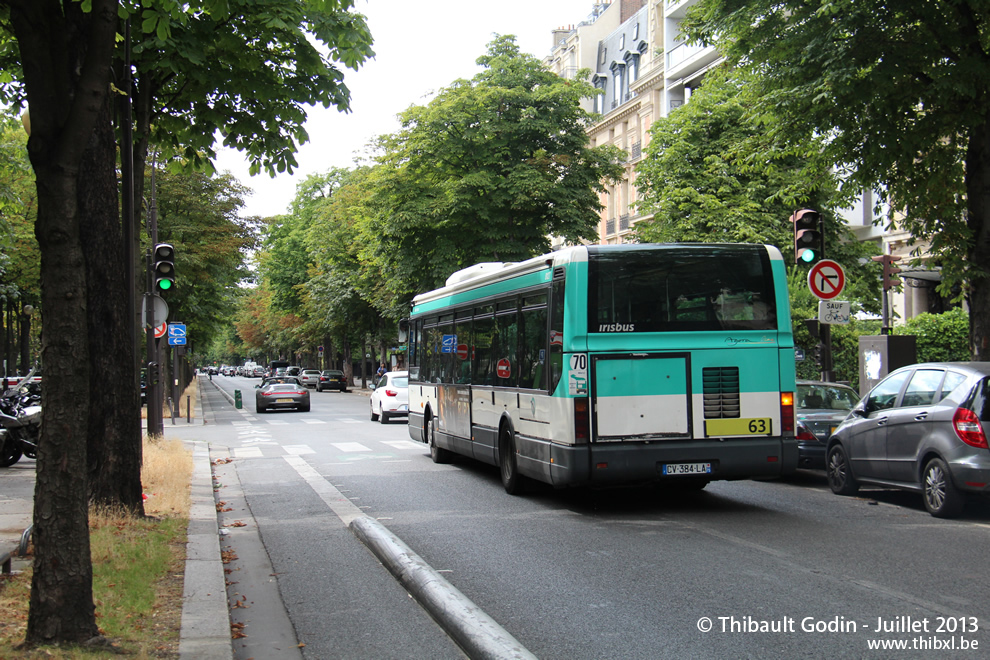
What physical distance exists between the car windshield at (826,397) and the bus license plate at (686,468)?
486 centimetres

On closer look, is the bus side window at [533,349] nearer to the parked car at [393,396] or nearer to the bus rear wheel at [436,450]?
the bus rear wheel at [436,450]

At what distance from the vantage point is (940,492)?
10.3m

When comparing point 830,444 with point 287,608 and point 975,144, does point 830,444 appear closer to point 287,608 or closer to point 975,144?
point 975,144

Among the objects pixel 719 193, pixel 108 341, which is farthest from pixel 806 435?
pixel 719 193

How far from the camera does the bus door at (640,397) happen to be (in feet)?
34.8

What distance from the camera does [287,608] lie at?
271 inches

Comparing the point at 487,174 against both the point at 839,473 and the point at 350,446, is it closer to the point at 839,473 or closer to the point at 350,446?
the point at 350,446

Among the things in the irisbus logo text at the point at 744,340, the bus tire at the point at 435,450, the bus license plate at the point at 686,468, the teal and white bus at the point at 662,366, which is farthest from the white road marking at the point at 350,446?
the irisbus logo text at the point at 744,340

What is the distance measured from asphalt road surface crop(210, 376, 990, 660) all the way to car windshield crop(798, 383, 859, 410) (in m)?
1.47

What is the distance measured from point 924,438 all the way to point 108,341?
8.26 meters

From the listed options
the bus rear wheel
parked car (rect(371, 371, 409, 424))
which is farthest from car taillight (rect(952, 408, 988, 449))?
parked car (rect(371, 371, 409, 424))

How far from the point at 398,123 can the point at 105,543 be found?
98.9ft

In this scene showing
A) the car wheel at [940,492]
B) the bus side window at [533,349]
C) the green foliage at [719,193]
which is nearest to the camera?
the car wheel at [940,492]

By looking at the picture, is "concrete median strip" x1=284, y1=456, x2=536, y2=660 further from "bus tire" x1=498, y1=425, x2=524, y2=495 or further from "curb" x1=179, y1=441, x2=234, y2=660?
"bus tire" x1=498, y1=425, x2=524, y2=495
